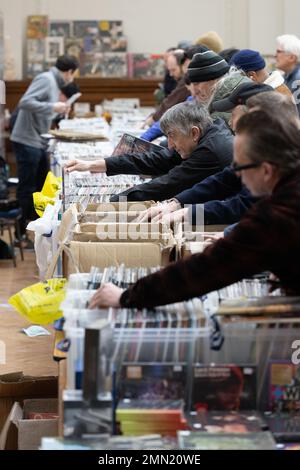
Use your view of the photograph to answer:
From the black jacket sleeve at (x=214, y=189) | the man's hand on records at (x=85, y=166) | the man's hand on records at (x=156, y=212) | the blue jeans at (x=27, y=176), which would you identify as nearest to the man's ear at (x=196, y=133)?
the black jacket sleeve at (x=214, y=189)

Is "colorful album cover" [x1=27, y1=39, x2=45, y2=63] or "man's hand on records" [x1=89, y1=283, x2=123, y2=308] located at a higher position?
"man's hand on records" [x1=89, y1=283, x2=123, y2=308]

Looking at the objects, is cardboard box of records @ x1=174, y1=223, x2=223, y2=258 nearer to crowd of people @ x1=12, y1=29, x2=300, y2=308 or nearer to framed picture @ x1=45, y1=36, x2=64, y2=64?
crowd of people @ x1=12, y1=29, x2=300, y2=308

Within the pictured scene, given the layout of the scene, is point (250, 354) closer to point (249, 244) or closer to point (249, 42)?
point (249, 244)

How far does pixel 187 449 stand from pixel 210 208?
1.78 m

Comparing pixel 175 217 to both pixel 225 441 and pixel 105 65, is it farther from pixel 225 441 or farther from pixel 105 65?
pixel 105 65

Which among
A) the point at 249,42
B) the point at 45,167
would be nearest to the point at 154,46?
the point at 249,42

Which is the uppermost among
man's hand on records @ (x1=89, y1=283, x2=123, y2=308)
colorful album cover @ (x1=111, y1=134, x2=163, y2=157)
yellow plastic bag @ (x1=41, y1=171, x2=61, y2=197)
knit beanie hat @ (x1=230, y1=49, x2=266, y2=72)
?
knit beanie hat @ (x1=230, y1=49, x2=266, y2=72)

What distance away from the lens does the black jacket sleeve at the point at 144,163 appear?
554cm

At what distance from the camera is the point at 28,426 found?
3.72 meters

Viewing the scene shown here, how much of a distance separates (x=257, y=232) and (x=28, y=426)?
1.32m

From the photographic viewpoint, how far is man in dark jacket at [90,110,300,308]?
2879mm

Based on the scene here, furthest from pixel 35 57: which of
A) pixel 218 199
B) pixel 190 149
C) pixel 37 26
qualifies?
pixel 218 199

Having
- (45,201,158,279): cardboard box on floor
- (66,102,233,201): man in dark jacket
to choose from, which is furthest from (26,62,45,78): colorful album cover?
(45,201,158,279): cardboard box on floor

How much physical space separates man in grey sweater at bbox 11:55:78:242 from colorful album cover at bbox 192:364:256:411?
7.08 meters
